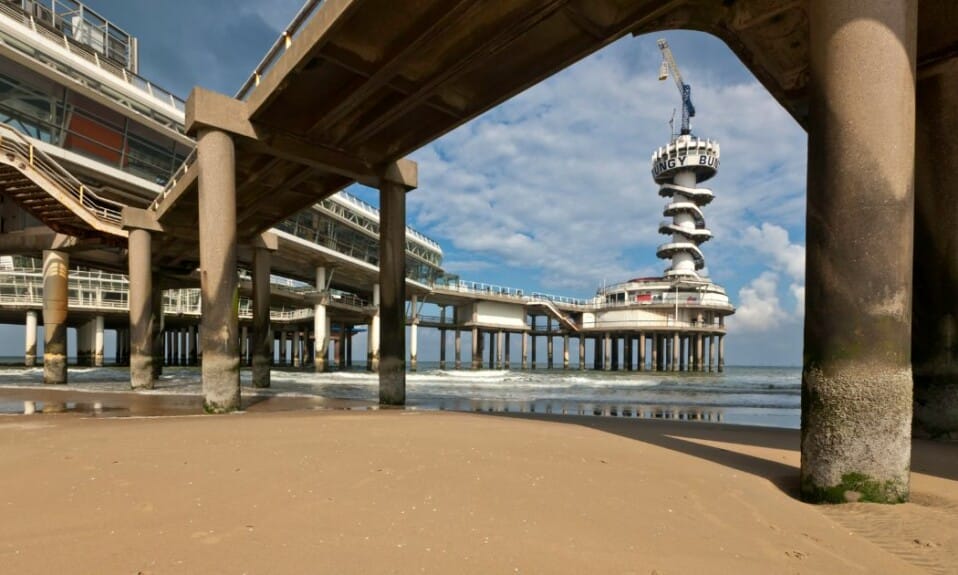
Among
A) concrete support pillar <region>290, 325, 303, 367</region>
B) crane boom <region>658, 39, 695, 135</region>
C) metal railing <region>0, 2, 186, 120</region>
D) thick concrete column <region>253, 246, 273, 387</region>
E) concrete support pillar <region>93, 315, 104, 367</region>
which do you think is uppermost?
crane boom <region>658, 39, 695, 135</region>

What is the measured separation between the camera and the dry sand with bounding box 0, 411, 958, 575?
2.31m

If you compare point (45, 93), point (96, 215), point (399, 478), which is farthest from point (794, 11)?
point (45, 93)

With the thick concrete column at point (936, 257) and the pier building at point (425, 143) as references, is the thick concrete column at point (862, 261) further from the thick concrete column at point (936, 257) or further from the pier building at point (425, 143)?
the thick concrete column at point (936, 257)

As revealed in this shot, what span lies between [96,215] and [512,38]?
53.1 feet

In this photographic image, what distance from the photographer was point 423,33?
8.45 meters

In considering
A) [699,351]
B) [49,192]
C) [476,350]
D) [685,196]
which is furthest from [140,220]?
[685,196]

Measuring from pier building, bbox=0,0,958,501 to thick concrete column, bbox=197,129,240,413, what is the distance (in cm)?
4

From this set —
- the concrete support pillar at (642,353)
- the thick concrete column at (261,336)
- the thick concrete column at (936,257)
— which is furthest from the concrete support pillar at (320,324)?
the concrete support pillar at (642,353)

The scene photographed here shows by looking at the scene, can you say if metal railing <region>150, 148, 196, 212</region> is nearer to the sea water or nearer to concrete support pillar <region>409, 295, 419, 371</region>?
the sea water

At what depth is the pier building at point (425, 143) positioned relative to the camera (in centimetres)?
365

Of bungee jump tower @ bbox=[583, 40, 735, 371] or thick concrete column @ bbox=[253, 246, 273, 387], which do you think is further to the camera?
bungee jump tower @ bbox=[583, 40, 735, 371]

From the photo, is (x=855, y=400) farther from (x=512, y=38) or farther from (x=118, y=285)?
(x=118, y=285)

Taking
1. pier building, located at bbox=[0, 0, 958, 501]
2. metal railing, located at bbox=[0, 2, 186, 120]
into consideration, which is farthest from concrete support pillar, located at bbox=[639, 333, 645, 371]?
metal railing, located at bbox=[0, 2, 186, 120]

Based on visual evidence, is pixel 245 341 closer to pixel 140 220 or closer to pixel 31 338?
pixel 31 338
